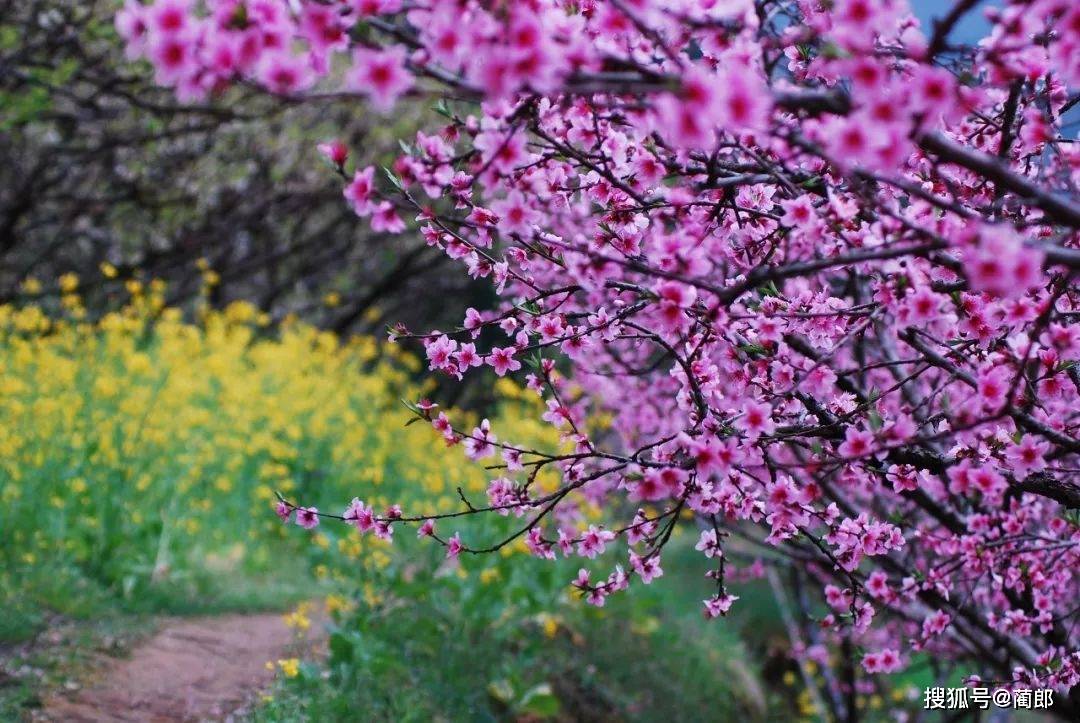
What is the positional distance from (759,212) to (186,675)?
13.6 ft

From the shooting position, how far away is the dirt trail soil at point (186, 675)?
14.1 ft

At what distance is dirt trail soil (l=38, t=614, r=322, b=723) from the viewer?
430 centimetres

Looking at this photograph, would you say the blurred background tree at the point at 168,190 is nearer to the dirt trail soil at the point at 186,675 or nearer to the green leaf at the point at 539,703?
the dirt trail soil at the point at 186,675

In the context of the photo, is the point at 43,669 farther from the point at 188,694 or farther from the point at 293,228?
the point at 293,228

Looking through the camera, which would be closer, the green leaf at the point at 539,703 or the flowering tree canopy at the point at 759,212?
the flowering tree canopy at the point at 759,212

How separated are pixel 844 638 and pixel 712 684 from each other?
4.08ft

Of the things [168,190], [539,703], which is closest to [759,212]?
[539,703]

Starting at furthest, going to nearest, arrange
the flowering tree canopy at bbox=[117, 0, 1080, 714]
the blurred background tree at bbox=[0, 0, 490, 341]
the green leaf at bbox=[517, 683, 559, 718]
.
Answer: the blurred background tree at bbox=[0, 0, 490, 341], the green leaf at bbox=[517, 683, 559, 718], the flowering tree canopy at bbox=[117, 0, 1080, 714]

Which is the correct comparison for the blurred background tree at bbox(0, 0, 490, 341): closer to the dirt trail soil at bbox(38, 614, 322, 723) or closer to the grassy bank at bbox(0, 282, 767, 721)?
the grassy bank at bbox(0, 282, 767, 721)

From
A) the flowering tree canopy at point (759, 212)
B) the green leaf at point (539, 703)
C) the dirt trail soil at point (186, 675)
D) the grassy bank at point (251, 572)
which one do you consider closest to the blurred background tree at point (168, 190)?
the grassy bank at point (251, 572)

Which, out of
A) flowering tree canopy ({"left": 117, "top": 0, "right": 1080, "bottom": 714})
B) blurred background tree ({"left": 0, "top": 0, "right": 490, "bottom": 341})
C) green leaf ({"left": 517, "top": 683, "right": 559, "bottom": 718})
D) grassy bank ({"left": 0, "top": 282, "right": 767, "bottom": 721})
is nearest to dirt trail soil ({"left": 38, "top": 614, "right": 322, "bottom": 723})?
grassy bank ({"left": 0, "top": 282, "right": 767, "bottom": 721})

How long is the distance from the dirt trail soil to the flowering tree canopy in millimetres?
1971

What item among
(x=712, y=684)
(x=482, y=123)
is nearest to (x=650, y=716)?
(x=712, y=684)

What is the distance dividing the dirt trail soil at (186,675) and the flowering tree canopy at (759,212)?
1971mm
